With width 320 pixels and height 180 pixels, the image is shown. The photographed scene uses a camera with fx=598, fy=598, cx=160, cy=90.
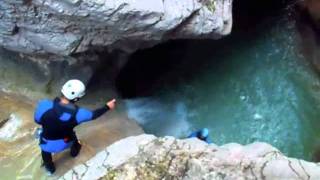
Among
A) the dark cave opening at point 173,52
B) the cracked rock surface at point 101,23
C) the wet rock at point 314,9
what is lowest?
the dark cave opening at point 173,52

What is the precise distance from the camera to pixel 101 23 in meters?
6.55

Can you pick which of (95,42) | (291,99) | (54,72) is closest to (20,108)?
(54,72)

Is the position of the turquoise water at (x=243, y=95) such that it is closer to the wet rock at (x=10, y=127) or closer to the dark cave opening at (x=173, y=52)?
the dark cave opening at (x=173, y=52)

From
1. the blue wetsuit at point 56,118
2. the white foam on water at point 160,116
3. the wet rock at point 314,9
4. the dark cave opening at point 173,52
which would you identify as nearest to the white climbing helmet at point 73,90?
the blue wetsuit at point 56,118

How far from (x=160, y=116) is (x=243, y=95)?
133 centimetres

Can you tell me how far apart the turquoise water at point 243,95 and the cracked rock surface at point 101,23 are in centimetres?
135

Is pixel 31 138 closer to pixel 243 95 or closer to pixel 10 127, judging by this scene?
pixel 10 127

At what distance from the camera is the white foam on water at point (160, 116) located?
26.8 ft

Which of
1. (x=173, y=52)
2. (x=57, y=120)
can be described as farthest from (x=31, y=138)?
(x=173, y=52)

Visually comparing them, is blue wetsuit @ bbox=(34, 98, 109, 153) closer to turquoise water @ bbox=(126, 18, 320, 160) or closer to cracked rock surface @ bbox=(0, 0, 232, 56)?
cracked rock surface @ bbox=(0, 0, 232, 56)

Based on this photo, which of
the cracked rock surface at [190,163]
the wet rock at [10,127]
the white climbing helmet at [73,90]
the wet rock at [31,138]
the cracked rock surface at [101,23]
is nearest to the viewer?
the cracked rock surface at [190,163]

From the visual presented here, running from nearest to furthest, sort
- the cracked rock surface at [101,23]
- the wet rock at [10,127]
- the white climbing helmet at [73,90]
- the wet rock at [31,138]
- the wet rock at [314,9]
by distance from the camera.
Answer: the white climbing helmet at [73,90], the cracked rock surface at [101,23], the wet rock at [31,138], the wet rock at [10,127], the wet rock at [314,9]

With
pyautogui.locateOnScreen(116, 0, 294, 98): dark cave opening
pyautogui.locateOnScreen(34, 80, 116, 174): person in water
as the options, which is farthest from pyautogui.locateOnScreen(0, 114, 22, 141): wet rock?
pyautogui.locateOnScreen(116, 0, 294, 98): dark cave opening

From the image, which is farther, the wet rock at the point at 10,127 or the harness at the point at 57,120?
the wet rock at the point at 10,127
